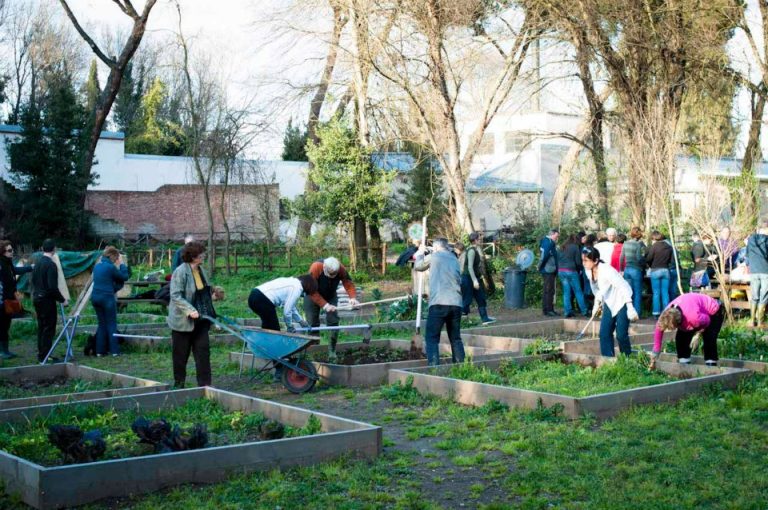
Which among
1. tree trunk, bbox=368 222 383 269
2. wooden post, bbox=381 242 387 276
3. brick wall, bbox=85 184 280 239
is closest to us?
wooden post, bbox=381 242 387 276

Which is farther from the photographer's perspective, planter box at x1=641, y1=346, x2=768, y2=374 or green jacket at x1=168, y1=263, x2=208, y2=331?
planter box at x1=641, y1=346, x2=768, y2=374

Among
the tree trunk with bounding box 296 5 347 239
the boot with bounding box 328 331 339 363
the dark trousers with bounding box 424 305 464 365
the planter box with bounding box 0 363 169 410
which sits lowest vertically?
the planter box with bounding box 0 363 169 410

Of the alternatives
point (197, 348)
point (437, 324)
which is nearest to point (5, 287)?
point (197, 348)

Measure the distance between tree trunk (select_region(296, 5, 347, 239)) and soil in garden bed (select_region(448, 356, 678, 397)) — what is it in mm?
13947

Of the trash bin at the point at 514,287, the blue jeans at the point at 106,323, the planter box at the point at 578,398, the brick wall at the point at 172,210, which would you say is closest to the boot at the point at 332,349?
the planter box at the point at 578,398

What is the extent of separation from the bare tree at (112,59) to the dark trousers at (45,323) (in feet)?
68.2

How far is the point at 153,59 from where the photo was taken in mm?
63781

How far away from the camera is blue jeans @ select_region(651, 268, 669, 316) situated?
56.2ft

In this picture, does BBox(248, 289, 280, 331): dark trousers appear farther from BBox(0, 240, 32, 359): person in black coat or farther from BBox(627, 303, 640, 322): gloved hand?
BBox(0, 240, 32, 359): person in black coat

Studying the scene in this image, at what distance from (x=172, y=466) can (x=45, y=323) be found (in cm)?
752

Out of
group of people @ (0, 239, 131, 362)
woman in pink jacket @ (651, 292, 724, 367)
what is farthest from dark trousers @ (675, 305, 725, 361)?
group of people @ (0, 239, 131, 362)

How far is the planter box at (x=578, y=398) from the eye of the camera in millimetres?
8578

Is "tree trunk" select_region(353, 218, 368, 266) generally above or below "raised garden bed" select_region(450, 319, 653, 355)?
above

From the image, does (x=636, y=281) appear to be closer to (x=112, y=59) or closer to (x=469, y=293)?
(x=469, y=293)
